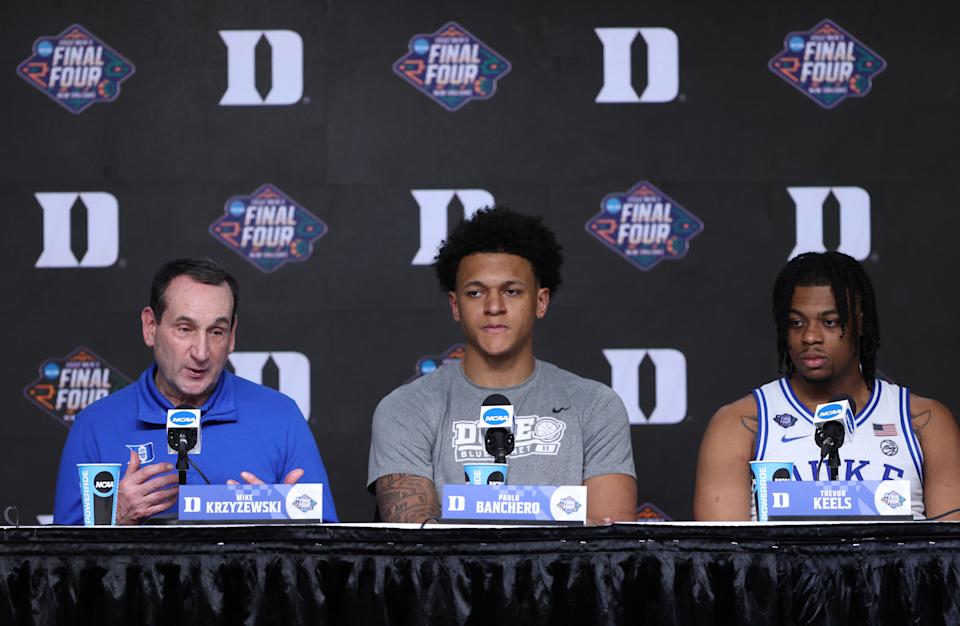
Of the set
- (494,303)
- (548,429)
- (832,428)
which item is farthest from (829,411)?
(494,303)

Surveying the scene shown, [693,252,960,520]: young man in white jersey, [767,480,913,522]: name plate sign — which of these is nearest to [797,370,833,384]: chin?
[693,252,960,520]: young man in white jersey

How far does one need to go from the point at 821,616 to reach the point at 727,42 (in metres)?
2.53

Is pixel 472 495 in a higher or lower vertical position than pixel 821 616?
higher

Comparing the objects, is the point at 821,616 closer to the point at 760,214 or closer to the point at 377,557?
the point at 377,557

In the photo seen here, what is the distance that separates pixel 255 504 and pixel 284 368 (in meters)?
1.95

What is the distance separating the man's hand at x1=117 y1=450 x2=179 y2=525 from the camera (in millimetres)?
2268

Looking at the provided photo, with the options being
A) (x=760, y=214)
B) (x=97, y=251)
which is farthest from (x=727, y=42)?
(x=97, y=251)

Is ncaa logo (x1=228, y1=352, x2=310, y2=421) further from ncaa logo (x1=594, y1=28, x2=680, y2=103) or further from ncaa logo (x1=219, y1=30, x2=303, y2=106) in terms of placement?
ncaa logo (x1=594, y1=28, x2=680, y2=103)

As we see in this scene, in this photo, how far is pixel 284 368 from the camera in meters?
3.93

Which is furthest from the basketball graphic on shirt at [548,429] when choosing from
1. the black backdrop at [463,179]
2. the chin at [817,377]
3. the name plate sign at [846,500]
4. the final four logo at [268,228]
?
the final four logo at [268,228]

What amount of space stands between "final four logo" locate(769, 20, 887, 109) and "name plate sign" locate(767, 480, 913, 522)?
88.4 inches

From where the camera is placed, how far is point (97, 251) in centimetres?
393

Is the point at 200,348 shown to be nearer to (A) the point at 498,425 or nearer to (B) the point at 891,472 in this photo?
(A) the point at 498,425

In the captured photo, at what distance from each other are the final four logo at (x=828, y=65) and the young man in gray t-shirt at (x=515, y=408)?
57.2 inches
